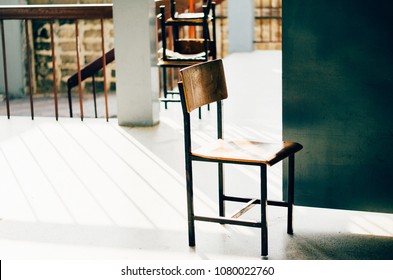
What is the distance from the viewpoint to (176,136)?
5.40 metres

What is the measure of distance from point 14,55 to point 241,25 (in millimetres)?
3098

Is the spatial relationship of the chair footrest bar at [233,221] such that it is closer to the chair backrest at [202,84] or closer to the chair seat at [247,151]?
the chair seat at [247,151]

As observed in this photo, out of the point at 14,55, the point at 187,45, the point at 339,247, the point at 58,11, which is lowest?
the point at 339,247

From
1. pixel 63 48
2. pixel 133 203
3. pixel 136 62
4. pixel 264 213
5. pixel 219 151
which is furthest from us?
pixel 63 48

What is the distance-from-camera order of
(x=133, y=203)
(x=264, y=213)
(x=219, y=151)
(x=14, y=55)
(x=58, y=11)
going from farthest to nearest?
(x=14, y=55), (x=58, y=11), (x=133, y=203), (x=219, y=151), (x=264, y=213)

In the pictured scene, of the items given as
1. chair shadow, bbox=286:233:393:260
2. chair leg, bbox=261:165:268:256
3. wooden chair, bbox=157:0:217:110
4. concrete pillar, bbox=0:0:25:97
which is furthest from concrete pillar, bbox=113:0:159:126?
concrete pillar, bbox=0:0:25:97

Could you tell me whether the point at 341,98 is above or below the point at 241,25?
below

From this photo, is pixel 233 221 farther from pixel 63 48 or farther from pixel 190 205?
pixel 63 48

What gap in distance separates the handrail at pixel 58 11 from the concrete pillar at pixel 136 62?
24cm

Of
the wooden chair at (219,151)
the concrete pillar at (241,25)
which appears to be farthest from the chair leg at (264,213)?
the concrete pillar at (241,25)

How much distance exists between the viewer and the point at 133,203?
397 centimetres

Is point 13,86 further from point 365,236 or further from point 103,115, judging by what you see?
point 365,236

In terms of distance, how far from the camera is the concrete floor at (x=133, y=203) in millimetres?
3318

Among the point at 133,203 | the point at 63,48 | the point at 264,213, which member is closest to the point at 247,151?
the point at 264,213
